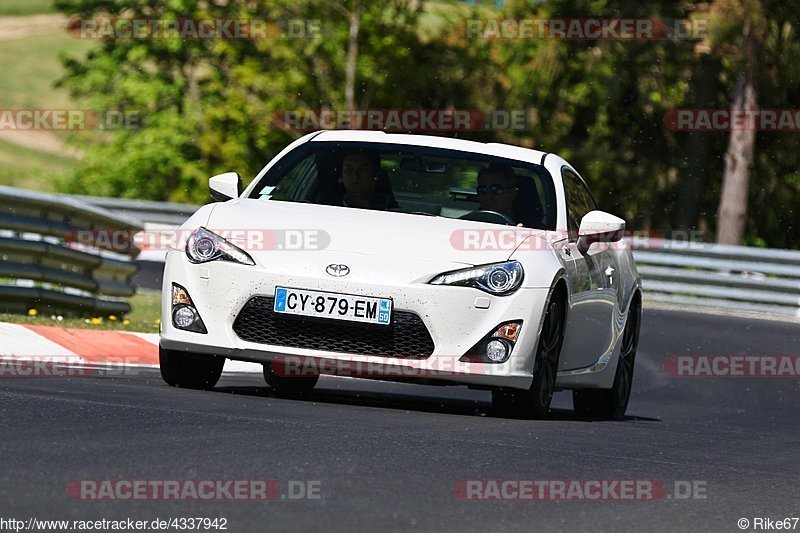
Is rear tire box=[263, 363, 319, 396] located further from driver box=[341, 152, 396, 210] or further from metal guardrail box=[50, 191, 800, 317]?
metal guardrail box=[50, 191, 800, 317]

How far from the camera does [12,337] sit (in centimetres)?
1066

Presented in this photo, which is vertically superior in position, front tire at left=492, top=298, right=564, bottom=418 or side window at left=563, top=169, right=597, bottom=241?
side window at left=563, top=169, right=597, bottom=241

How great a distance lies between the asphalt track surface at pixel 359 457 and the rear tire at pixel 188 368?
0.34 ft

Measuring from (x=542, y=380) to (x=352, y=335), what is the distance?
1.14 metres

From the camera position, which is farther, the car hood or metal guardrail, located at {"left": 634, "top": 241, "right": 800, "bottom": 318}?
metal guardrail, located at {"left": 634, "top": 241, "right": 800, "bottom": 318}

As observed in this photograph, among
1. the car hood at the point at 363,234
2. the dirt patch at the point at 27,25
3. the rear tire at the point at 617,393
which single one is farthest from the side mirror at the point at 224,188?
the dirt patch at the point at 27,25

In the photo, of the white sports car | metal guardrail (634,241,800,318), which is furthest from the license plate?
metal guardrail (634,241,800,318)

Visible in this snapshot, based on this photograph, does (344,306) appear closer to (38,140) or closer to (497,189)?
(497,189)

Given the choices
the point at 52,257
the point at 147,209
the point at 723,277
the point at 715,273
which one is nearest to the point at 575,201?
the point at 52,257

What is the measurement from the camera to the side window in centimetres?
941

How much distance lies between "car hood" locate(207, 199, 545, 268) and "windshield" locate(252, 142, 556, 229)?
0.47 meters

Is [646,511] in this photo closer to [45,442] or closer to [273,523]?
[273,523]

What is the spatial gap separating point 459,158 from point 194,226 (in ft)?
5.89

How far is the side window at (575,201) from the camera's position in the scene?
941 cm
